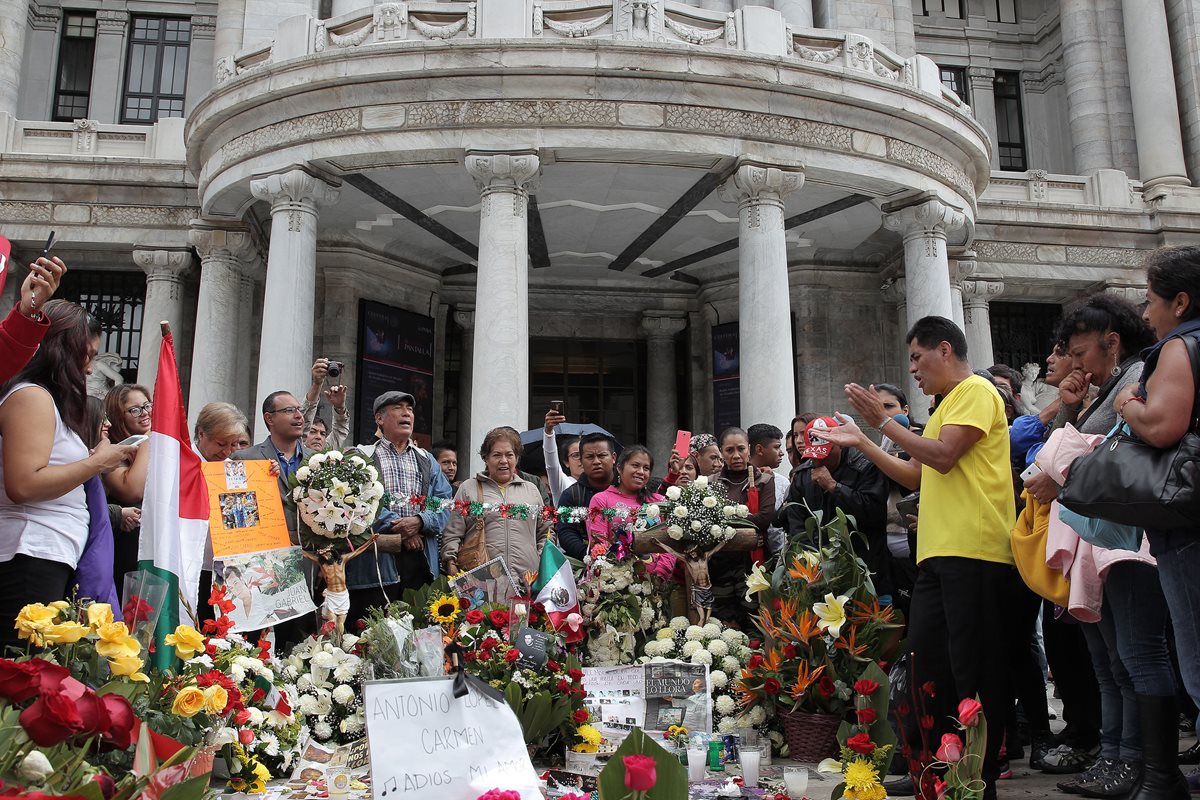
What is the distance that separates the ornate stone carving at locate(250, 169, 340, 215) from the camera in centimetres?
1364

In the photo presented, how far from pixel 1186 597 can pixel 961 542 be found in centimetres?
92

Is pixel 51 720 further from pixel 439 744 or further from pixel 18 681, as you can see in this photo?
pixel 439 744

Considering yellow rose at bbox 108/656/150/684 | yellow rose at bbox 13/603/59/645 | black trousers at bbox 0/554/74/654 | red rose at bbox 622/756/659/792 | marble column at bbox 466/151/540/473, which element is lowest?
red rose at bbox 622/756/659/792

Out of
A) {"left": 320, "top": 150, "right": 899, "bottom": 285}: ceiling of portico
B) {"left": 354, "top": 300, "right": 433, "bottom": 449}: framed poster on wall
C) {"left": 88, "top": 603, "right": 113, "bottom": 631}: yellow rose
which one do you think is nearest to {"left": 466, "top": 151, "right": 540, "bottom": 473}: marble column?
{"left": 320, "top": 150, "right": 899, "bottom": 285}: ceiling of portico

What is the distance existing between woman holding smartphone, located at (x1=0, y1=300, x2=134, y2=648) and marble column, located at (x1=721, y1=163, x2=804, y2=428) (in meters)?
9.85

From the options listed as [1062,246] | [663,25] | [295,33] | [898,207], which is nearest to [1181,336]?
[663,25]

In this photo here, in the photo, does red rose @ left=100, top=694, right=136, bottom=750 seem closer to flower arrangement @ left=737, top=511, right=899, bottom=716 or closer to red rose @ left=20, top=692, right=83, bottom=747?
red rose @ left=20, top=692, right=83, bottom=747

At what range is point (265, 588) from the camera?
5.84m

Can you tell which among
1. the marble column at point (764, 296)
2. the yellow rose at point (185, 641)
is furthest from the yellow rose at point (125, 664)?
the marble column at point (764, 296)

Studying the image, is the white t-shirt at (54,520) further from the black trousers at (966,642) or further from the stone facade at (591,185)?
the stone facade at (591,185)

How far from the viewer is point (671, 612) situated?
682 centimetres

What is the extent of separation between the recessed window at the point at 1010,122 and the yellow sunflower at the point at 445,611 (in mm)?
24250

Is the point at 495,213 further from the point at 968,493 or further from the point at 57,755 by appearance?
the point at 57,755

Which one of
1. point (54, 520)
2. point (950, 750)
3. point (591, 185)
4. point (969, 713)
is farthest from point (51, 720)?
point (591, 185)
